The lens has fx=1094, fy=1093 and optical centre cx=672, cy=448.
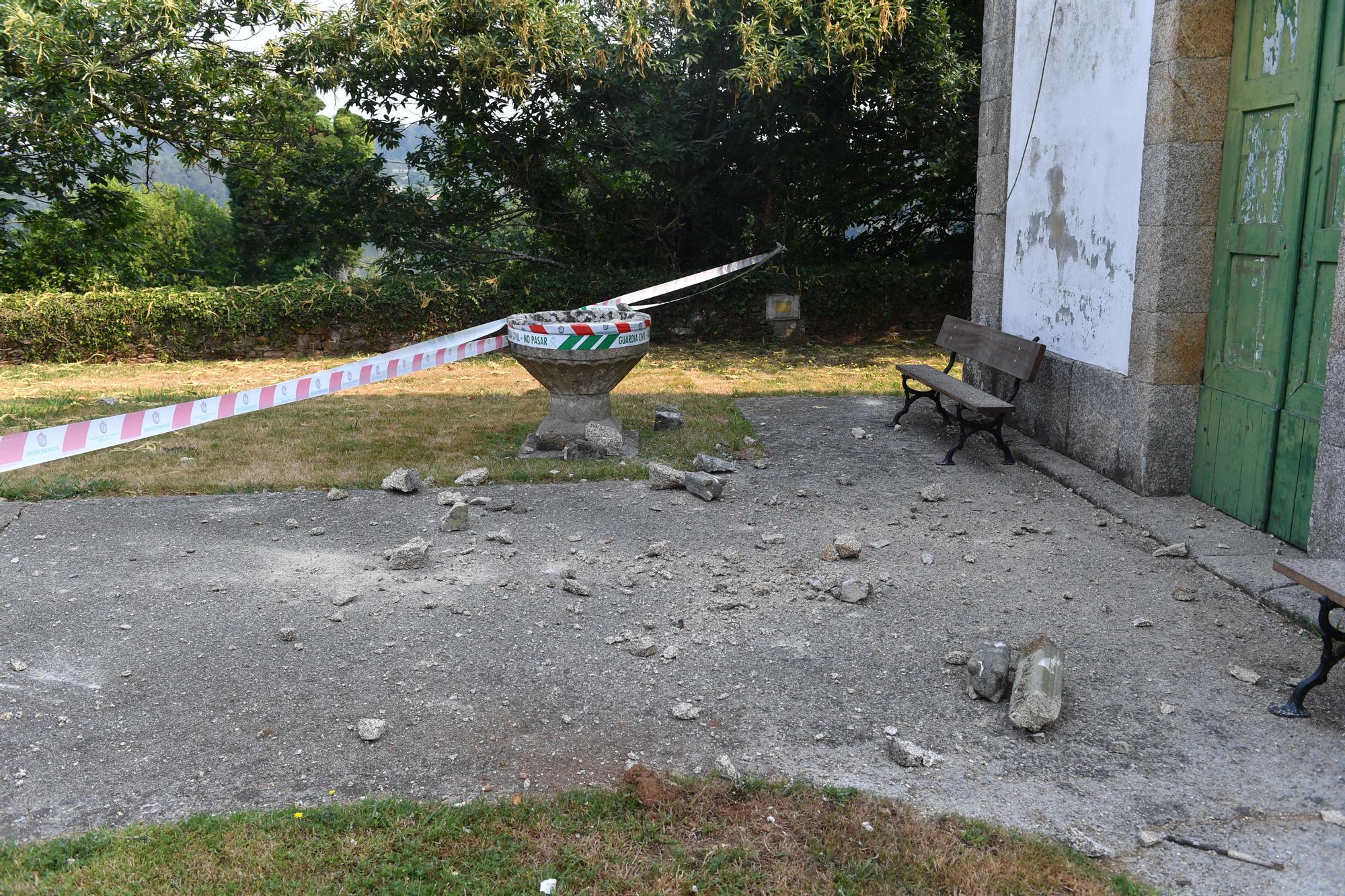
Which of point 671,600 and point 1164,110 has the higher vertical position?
point 1164,110

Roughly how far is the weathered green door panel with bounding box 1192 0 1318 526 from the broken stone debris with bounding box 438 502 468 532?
14.7ft

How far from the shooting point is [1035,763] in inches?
150

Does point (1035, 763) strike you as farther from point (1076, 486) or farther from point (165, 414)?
point (165, 414)

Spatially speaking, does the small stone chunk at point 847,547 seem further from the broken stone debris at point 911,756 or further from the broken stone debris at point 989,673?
the broken stone debris at point 911,756

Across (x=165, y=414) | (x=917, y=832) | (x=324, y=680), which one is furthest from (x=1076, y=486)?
(x=165, y=414)

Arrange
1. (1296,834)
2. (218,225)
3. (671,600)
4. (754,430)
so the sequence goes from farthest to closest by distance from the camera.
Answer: (218,225) < (754,430) < (671,600) < (1296,834)

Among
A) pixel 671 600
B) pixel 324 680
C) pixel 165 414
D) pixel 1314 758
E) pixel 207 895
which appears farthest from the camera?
pixel 165 414

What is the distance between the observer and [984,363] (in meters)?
9.02

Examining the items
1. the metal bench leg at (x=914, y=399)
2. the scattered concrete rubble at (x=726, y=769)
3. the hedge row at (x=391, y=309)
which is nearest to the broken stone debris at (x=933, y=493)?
the metal bench leg at (x=914, y=399)

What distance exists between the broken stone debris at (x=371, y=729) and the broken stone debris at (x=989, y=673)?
2257 millimetres

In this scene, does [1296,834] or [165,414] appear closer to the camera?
[1296,834]

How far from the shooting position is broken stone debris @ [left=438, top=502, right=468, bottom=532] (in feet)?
21.1

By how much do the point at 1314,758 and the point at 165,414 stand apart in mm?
5885

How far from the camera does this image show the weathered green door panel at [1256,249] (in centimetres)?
572
